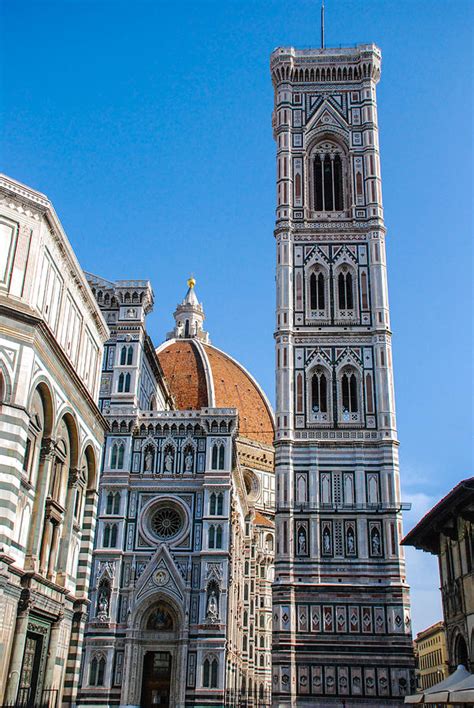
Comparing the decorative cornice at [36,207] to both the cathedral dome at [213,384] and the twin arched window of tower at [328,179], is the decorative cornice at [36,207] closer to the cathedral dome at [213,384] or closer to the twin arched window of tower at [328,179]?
the twin arched window of tower at [328,179]

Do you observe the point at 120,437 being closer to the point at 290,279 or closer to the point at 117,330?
the point at 117,330

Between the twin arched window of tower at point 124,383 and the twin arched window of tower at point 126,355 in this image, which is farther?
the twin arched window of tower at point 126,355

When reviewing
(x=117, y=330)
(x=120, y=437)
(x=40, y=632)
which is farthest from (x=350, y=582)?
(x=40, y=632)

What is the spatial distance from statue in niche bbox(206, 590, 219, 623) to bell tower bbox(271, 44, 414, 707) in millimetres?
3610

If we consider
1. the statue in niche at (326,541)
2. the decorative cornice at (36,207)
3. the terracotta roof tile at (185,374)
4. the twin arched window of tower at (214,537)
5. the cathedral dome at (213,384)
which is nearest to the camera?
the decorative cornice at (36,207)

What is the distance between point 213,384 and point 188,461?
4205cm

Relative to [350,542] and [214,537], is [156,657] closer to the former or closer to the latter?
[214,537]

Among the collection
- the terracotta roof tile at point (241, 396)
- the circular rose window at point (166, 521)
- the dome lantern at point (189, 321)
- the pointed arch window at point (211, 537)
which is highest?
the dome lantern at point (189, 321)

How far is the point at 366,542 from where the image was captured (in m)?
39.0

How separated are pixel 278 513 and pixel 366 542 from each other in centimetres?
446

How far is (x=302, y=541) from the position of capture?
39406 millimetres

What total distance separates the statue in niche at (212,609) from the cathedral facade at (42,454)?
21051 mm

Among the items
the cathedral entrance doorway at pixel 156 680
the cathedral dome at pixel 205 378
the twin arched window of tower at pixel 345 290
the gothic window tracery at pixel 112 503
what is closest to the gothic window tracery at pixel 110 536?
the gothic window tracery at pixel 112 503

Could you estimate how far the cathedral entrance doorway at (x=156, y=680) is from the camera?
130 ft
